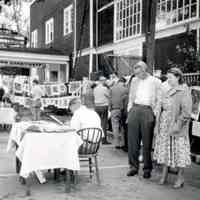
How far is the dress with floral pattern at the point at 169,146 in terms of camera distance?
20.5ft

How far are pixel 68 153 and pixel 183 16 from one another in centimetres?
813

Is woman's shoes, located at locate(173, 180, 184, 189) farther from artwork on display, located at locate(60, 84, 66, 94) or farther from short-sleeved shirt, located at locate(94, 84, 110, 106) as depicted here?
artwork on display, located at locate(60, 84, 66, 94)

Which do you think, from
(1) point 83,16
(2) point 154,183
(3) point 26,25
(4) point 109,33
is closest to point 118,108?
(2) point 154,183

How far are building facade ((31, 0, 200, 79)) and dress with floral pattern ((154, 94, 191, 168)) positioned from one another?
18.6ft

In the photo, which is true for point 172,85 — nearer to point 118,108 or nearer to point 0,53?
point 118,108

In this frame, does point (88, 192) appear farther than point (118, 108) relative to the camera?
No

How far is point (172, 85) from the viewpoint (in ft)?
20.7

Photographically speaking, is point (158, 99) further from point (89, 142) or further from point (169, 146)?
point (89, 142)

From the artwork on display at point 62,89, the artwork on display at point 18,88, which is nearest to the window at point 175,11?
the artwork on display at point 62,89

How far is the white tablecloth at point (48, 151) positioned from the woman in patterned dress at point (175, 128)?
57.3 inches

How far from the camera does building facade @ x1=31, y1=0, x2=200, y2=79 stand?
13.0 meters

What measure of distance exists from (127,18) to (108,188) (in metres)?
11.2

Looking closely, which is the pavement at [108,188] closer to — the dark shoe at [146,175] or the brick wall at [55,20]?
the dark shoe at [146,175]

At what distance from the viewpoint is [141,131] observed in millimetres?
6961
